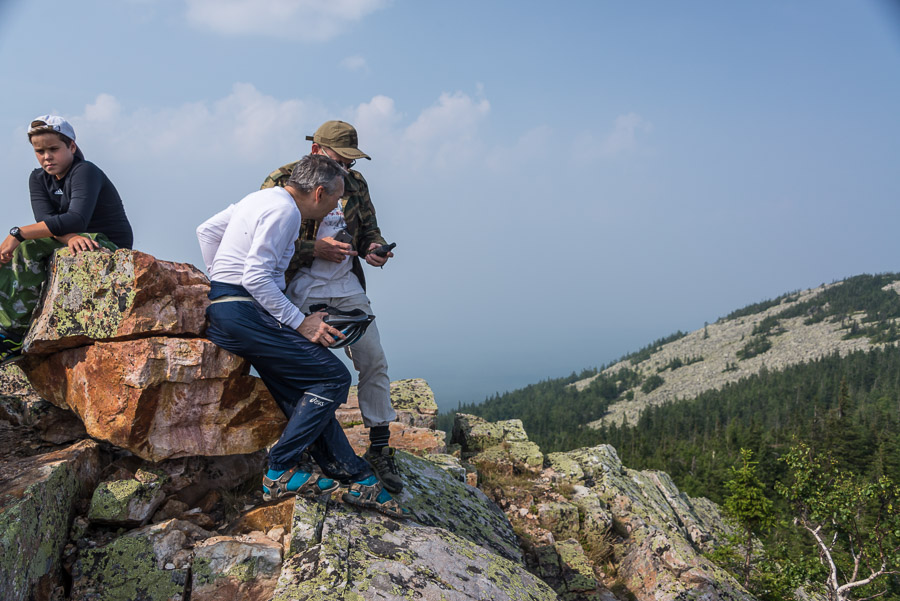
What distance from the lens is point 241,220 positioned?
5.87 metres

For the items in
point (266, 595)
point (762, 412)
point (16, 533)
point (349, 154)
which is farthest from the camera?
point (762, 412)

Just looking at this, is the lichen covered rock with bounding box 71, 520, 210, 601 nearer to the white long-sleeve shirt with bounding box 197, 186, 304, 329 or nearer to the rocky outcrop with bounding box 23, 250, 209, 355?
the rocky outcrop with bounding box 23, 250, 209, 355

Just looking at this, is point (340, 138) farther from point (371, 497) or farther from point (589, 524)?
point (589, 524)

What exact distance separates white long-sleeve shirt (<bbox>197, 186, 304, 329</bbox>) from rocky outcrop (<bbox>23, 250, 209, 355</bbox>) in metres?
0.68

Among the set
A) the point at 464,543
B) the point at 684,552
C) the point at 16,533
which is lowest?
the point at 684,552

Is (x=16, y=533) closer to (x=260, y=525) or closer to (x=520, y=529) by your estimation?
(x=260, y=525)

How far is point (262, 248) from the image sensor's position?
552 centimetres

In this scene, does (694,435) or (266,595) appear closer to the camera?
(266,595)

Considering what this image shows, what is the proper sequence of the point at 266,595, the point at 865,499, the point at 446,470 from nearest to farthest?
the point at 266,595 → the point at 446,470 → the point at 865,499

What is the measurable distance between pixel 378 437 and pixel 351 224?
311cm

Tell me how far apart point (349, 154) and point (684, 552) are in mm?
9435

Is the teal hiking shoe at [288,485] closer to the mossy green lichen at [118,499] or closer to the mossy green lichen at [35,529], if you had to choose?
the mossy green lichen at [118,499]

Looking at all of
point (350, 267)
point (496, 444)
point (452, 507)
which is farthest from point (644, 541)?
point (350, 267)

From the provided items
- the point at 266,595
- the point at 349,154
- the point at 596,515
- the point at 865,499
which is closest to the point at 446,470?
the point at 596,515
